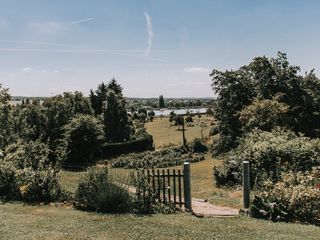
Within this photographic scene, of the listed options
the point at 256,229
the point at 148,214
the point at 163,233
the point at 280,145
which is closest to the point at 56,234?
the point at 163,233

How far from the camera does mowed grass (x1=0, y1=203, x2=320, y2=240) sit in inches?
324

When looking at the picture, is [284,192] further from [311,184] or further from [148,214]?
[148,214]

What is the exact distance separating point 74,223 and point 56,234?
999 mm

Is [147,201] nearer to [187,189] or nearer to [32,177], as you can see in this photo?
[187,189]

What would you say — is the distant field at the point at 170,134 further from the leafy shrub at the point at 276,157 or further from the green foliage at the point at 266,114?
the leafy shrub at the point at 276,157

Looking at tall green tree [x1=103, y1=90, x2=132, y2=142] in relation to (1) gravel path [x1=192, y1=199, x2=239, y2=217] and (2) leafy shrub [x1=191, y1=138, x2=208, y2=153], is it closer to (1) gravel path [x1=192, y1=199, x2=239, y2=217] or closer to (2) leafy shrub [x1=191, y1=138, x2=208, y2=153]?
(2) leafy shrub [x1=191, y1=138, x2=208, y2=153]

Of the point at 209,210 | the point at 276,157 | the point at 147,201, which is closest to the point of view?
the point at 147,201

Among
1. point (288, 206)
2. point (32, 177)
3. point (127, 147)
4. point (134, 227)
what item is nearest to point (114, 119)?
point (127, 147)

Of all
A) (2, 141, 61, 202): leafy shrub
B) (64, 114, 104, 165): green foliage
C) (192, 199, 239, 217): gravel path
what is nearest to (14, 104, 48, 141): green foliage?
(64, 114, 104, 165): green foliage

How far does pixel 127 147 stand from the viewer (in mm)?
47438

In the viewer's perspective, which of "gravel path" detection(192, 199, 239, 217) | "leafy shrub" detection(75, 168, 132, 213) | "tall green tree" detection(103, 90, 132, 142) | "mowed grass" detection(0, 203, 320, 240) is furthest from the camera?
"tall green tree" detection(103, 90, 132, 142)

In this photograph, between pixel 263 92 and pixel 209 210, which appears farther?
pixel 263 92

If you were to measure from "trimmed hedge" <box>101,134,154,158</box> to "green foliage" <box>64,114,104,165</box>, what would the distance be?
157 inches

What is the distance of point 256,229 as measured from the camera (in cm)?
889
